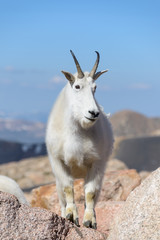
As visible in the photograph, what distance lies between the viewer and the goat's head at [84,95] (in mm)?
6520

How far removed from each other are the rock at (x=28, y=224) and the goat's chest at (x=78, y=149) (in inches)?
57.0

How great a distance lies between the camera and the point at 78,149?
6797mm

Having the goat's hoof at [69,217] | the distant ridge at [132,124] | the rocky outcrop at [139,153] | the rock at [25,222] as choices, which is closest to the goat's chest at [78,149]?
the goat's hoof at [69,217]

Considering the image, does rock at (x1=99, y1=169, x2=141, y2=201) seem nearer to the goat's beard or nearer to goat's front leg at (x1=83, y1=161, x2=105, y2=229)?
goat's front leg at (x1=83, y1=161, x2=105, y2=229)

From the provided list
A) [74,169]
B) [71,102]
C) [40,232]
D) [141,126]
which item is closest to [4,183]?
A: [74,169]

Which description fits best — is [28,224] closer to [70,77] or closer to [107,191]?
[70,77]

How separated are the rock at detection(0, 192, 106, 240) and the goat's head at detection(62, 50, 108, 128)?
5.45 ft

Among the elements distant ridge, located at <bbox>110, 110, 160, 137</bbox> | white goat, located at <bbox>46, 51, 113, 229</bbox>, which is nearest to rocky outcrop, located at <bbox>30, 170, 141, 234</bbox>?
white goat, located at <bbox>46, 51, 113, 229</bbox>

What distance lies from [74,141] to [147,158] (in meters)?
22.1

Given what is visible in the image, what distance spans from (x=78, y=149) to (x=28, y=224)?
183 centimetres

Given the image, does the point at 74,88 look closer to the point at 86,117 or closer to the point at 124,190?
the point at 86,117

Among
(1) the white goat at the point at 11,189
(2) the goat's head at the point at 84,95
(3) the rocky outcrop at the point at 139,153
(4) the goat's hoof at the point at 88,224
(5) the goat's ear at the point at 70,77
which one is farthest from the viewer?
(3) the rocky outcrop at the point at 139,153

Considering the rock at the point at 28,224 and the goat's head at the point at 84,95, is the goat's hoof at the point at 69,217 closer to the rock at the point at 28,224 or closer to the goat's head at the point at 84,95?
the rock at the point at 28,224

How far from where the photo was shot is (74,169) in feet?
23.4
